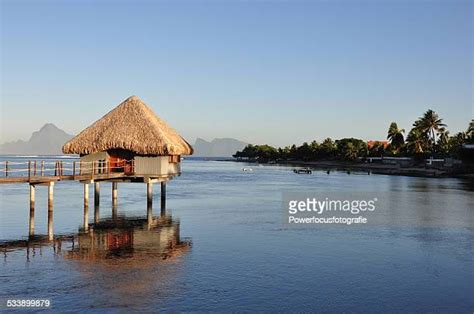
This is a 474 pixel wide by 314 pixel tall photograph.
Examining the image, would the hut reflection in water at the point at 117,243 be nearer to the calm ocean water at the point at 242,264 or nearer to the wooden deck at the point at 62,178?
the calm ocean water at the point at 242,264

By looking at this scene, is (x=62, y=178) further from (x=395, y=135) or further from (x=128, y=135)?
(x=395, y=135)

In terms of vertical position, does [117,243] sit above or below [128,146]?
below

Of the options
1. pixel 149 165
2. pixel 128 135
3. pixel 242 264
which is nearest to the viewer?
pixel 242 264

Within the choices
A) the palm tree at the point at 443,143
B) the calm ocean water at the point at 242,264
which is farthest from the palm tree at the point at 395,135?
the calm ocean water at the point at 242,264

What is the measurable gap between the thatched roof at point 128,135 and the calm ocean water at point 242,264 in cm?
505

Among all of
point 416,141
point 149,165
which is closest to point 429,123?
point 416,141

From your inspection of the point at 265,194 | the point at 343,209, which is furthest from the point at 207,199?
the point at 343,209

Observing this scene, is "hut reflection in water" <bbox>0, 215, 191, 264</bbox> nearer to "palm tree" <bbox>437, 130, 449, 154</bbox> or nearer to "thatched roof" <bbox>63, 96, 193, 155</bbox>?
"thatched roof" <bbox>63, 96, 193, 155</bbox>

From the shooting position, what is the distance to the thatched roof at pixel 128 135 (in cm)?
3603

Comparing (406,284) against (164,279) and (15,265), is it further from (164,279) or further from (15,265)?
(15,265)

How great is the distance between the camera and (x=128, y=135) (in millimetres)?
36469

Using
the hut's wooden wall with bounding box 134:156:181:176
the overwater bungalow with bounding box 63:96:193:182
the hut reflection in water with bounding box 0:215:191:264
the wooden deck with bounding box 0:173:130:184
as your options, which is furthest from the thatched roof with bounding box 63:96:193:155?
the hut reflection in water with bounding box 0:215:191:264

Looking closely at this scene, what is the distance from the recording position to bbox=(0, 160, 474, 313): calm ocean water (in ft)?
52.2

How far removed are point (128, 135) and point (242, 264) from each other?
1878cm
